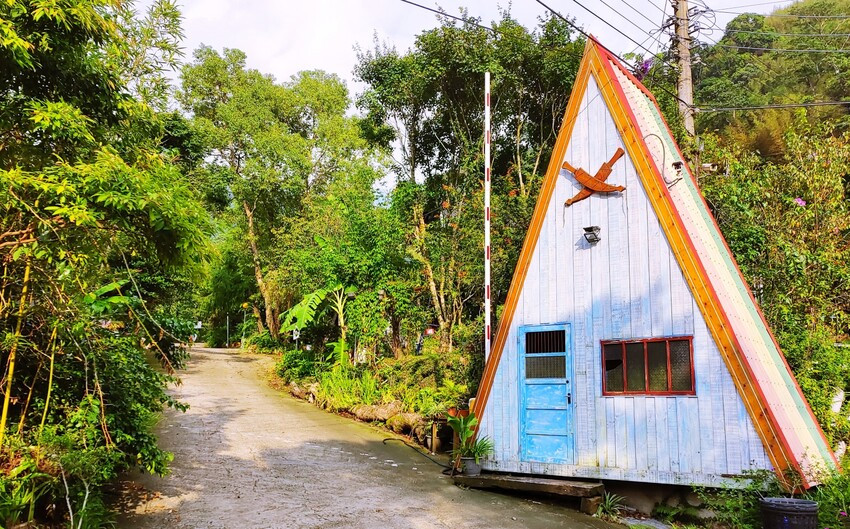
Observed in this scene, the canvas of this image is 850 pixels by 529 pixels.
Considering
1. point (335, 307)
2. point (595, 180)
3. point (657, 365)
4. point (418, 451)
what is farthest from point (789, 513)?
point (335, 307)

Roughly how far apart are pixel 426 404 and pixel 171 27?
9.14 metres

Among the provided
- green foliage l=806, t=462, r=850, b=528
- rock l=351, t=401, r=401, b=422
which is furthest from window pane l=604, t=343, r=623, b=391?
rock l=351, t=401, r=401, b=422

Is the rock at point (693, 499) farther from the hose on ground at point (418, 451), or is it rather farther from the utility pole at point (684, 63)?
the utility pole at point (684, 63)

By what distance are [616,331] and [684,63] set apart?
294 inches

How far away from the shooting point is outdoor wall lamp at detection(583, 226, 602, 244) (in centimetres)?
825

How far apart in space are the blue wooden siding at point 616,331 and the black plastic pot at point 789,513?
1008 mm

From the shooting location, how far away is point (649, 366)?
759 cm

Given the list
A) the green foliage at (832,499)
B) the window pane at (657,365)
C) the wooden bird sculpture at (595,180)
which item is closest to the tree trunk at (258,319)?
the wooden bird sculpture at (595,180)

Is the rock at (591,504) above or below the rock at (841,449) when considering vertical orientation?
below

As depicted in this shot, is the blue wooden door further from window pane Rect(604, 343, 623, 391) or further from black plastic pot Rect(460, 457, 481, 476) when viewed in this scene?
black plastic pot Rect(460, 457, 481, 476)

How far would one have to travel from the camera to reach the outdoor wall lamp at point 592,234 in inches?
325

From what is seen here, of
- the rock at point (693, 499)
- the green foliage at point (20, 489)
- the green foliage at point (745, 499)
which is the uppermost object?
the green foliage at point (20, 489)

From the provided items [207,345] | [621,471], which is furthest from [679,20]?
[207,345]

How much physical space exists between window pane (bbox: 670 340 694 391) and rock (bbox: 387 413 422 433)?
20.5 ft
